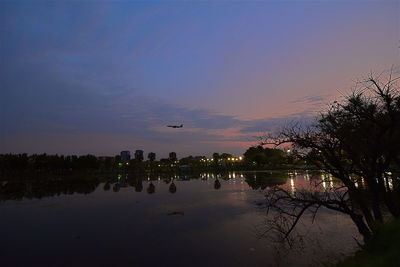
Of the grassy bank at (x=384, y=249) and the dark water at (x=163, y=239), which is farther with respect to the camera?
the dark water at (x=163, y=239)

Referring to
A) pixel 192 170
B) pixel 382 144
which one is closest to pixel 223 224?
pixel 382 144

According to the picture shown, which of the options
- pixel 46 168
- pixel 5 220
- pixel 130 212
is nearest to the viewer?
pixel 5 220

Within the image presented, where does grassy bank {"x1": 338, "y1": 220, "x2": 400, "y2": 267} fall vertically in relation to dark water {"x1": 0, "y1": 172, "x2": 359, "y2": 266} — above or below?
above

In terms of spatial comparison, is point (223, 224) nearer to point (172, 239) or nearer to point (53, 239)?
point (172, 239)

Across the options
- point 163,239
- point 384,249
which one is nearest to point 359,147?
point 384,249

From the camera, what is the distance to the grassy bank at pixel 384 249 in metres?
8.25

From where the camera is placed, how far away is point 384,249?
9430mm

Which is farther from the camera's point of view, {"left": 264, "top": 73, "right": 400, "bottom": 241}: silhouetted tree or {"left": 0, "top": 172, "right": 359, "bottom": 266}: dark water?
{"left": 0, "top": 172, "right": 359, "bottom": 266}: dark water

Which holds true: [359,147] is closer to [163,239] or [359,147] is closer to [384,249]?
[384,249]

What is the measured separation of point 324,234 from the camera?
18641mm

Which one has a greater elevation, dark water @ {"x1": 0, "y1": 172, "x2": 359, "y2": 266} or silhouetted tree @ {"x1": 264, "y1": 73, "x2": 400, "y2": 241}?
silhouetted tree @ {"x1": 264, "y1": 73, "x2": 400, "y2": 241}

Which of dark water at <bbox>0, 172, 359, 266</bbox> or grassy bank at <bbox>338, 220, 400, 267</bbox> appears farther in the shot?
dark water at <bbox>0, 172, 359, 266</bbox>

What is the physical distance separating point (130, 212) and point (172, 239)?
1198cm

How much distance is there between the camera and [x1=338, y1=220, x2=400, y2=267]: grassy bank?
825 cm
